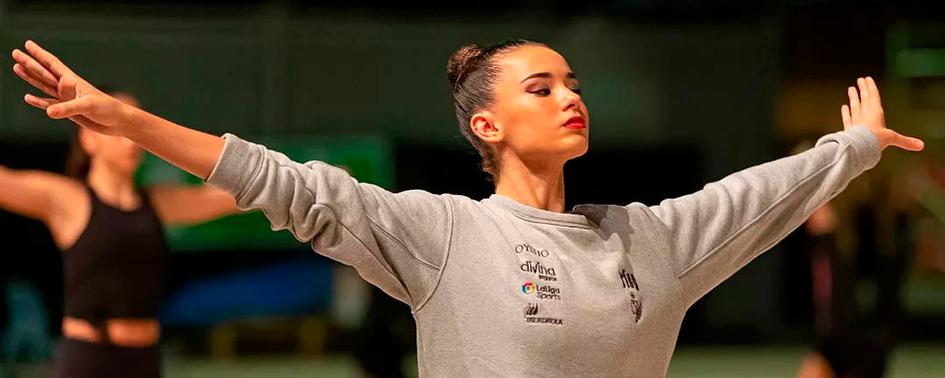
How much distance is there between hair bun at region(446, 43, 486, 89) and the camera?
1830 millimetres

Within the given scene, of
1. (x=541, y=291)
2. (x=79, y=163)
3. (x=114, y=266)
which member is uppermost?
(x=541, y=291)

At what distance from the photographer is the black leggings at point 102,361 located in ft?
10.1

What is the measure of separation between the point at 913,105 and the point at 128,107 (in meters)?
4.41

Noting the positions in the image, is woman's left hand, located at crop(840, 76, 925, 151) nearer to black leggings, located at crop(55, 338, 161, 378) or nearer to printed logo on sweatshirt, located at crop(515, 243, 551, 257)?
printed logo on sweatshirt, located at crop(515, 243, 551, 257)

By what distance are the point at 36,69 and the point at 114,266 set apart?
182 cm

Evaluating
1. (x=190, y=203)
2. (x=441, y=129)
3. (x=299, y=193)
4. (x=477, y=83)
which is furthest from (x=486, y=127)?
(x=441, y=129)

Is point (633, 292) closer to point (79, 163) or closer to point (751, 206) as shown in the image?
point (751, 206)

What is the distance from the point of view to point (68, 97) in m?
1.44

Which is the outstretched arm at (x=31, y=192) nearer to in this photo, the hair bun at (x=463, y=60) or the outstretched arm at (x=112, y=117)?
the hair bun at (x=463, y=60)

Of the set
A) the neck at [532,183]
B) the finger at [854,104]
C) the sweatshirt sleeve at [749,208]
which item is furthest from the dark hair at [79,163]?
the finger at [854,104]

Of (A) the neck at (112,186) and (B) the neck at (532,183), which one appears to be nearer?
(B) the neck at (532,183)

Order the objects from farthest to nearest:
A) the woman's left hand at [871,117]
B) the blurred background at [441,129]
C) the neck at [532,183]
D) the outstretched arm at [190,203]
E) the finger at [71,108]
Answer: the blurred background at [441,129] → the outstretched arm at [190,203] → the woman's left hand at [871,117] → the neck at [532,183] → the finger at [71,108]

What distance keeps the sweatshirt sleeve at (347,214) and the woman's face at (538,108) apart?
14 cm

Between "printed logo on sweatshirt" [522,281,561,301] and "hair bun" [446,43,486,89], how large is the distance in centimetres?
37
